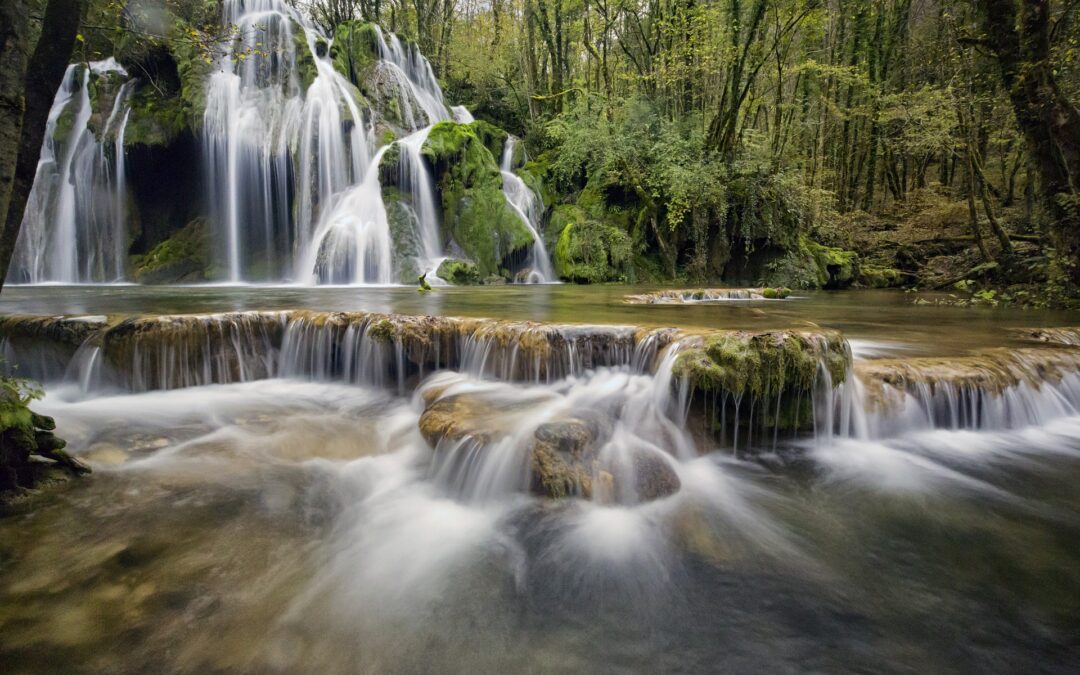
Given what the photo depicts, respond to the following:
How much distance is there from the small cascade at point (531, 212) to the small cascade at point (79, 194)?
12.3 m

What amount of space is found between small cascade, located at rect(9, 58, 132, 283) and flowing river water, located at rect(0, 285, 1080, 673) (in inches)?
535

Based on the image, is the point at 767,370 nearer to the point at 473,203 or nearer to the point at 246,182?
the point at 473,203

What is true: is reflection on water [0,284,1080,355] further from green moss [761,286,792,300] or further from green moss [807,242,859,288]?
green moss [807,242,859,288]

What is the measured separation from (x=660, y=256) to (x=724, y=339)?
1214cm

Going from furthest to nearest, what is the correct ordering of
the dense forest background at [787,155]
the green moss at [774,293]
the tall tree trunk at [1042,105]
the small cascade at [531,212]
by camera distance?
1. the small cascade at [531,212]
2. the dense forest background at [787,155]
3. the green moss at [774,293]
4. the tall tree trunk at [1042,105]

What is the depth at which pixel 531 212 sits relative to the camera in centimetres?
1659

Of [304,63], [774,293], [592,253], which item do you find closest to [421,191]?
[592,253]

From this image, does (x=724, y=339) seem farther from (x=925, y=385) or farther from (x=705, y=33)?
(x=705, y=33)

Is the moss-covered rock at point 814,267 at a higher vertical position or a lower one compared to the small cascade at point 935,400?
higher

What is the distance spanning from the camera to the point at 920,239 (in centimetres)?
1595

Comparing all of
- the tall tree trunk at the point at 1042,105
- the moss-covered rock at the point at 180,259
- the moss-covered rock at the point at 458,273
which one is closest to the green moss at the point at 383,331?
the moss-covered rock at the point at 458,273

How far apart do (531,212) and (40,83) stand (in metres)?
14.1

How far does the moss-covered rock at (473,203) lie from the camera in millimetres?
15250

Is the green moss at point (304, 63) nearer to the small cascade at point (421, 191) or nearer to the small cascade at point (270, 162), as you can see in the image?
the small cascade at point (270, 162)
